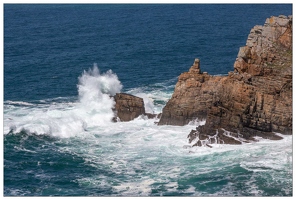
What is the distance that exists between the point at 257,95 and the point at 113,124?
86.4 feet

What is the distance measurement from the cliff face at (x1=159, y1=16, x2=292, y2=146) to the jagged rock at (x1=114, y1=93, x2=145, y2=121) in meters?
14.2

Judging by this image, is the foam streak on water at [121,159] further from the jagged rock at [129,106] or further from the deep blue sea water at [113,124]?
the jagged rock at [129,106]

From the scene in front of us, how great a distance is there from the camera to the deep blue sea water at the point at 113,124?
10244 cm

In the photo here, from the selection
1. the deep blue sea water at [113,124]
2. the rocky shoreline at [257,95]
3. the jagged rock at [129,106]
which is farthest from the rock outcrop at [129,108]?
the rocky shoreline at [257,95]

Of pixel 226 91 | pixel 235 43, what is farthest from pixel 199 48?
pixel 226 91

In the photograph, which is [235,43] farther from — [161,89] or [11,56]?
[11,56]

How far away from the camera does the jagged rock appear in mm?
128625

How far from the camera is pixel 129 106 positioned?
129 m

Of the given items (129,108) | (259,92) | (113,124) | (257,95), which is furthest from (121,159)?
(259,92)

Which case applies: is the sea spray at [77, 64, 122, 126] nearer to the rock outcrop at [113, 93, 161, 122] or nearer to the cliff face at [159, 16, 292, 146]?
the rock outcrop at [113, 93, 161, 122]

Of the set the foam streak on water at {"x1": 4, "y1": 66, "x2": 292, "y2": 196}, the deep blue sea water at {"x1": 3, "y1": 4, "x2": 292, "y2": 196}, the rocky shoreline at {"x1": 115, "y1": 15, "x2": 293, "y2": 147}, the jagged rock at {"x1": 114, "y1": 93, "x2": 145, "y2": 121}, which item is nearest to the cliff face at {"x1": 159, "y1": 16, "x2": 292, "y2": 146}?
the rocky shoreline at {"x1": 115, "y1": 15, "x2": 293, "y2": 147}

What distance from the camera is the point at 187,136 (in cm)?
11850

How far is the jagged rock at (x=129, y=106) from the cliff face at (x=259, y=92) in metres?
14.2

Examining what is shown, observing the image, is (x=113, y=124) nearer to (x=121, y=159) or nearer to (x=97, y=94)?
(x=97, y=94)
